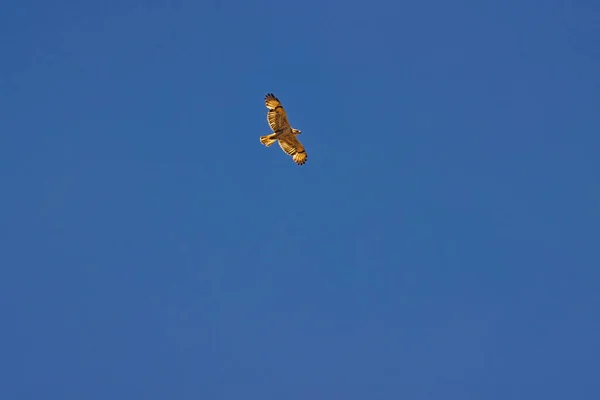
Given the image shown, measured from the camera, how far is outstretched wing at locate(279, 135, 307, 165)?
3243 inches

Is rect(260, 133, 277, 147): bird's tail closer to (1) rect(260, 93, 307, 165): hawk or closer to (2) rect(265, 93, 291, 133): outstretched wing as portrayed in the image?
(1) rect(260, 93, 307, 165): hawk

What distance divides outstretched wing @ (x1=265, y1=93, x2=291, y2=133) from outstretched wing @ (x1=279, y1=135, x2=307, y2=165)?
1362 millimetres

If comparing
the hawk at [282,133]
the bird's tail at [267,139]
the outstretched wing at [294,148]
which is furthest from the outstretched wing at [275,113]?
the outstretched wing at [294,148]

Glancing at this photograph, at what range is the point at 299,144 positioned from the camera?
82.9 metres

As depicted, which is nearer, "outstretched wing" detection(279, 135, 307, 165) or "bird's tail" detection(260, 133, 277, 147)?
Result: "bird's tail" detection(260, 133, 277, 147)

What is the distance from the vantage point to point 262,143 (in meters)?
81.5

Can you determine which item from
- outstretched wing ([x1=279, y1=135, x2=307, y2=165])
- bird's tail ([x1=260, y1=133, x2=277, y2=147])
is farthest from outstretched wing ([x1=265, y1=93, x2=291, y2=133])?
outstretched wing ([x1=279, y1=135, x2=307, y2=165])

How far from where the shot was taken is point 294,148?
272ft

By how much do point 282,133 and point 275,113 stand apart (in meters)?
1.61

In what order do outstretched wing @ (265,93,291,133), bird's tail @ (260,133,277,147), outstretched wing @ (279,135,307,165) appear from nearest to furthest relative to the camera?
outstretched wing @ (265,93,291,133) → bird's tail @ (260,133,277,147) → outstretched wing @ (279,135,307,165)

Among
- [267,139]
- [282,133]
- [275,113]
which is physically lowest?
[267,139]

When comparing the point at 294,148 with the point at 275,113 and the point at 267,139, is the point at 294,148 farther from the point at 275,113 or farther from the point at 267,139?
the point at 275,113

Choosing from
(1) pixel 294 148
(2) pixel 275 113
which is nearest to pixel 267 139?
(2) pixel 275 113

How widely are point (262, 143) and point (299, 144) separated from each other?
2.43 meters
